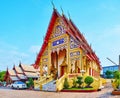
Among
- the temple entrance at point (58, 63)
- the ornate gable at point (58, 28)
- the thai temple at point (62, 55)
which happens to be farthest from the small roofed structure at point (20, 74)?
the ornate gable at point (58, 28)

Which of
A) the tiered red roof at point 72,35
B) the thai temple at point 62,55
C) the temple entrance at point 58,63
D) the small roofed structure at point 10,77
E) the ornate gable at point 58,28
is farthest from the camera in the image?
the small roofed structure at point 10,77

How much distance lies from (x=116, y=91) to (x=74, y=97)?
2586 mm

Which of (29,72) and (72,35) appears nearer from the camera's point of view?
(72,35)

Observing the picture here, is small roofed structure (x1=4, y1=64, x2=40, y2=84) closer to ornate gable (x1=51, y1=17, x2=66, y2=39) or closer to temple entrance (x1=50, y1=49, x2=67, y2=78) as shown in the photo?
temple entrance (x1=50, y1=49, x2=67, y2=78)

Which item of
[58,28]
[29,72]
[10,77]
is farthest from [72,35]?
[29,72]

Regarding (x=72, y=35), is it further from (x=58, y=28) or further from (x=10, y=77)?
(x=10, y=77)

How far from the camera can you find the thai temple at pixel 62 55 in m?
22.4

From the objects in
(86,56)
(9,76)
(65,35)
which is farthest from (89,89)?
(9,76)

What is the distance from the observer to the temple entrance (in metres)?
26.5

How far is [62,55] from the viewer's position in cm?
2688

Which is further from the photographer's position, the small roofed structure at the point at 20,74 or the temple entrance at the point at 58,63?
the small roofed structure at the point at 20,74

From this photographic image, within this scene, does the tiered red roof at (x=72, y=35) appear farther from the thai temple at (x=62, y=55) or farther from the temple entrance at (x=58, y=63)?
the temple entrance at (x=58, y=63)

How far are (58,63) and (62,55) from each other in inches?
42.5

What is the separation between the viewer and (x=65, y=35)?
24.4m
